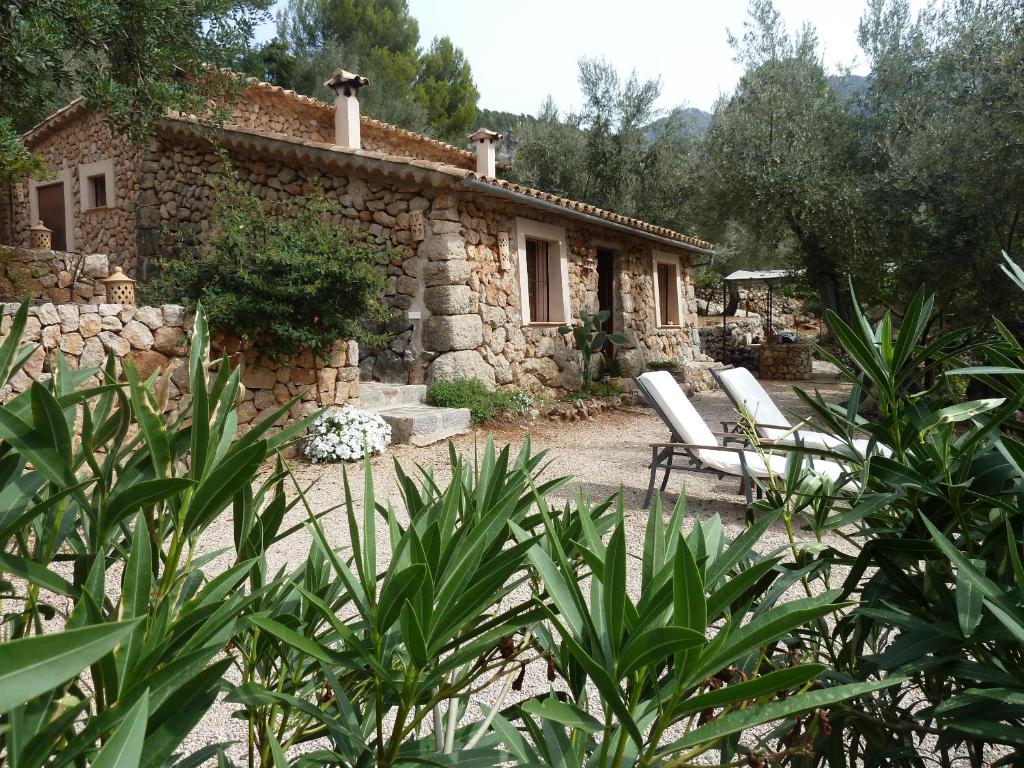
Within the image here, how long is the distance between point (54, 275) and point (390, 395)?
4.18 metres

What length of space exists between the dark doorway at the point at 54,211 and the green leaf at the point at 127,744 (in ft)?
39.3

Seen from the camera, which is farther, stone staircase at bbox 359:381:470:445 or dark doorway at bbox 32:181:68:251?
dark doorway at bbox 32:181:68:251

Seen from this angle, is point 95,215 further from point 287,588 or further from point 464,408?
point 287,588

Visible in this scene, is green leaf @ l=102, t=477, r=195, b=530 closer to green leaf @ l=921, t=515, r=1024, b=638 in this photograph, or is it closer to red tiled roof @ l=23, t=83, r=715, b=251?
green leaf @ l=921, t=515, r=1024, b=638

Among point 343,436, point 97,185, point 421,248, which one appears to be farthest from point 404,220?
point 97,185

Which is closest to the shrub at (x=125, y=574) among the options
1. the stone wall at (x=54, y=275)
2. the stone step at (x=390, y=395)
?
the stone step at (x=390, y=395)

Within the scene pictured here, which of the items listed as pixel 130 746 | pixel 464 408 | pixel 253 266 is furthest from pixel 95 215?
pixel 130 746

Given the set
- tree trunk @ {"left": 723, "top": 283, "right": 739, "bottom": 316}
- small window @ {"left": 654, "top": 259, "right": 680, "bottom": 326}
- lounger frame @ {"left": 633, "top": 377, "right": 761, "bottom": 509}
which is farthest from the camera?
tree trunk @ {"left": 723, "top": 283, "right": 739, "bottom": 316}

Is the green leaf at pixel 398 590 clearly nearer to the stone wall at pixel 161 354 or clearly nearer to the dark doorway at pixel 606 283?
the stone wall at pixel 161 354

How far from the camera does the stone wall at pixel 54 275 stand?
736 centimetres

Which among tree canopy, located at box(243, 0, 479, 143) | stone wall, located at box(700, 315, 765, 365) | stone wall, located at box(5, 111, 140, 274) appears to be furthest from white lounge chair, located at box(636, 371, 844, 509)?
tree canopy, located at box(243, 0, 479, 143)

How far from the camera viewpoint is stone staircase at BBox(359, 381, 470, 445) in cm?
679

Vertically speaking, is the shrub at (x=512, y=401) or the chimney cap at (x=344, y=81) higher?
the chimney cap at (x=344, y=81)

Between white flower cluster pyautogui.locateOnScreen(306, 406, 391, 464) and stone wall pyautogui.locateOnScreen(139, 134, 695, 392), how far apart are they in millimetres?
1571
